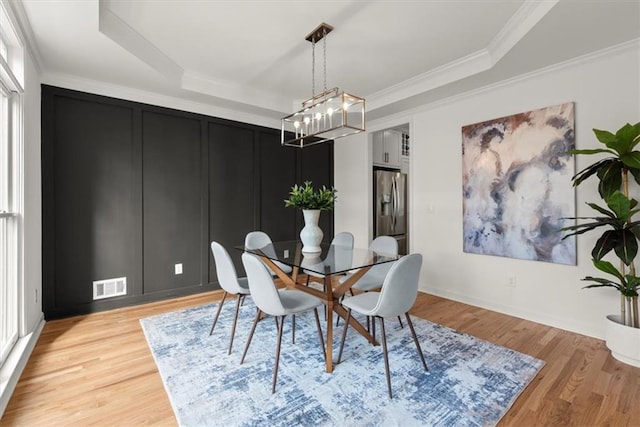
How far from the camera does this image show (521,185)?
3.12 m

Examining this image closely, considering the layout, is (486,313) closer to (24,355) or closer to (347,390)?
(347,390)

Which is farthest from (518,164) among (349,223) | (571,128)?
(349,223)

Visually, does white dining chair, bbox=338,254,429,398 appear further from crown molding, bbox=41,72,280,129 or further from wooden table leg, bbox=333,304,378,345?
crown molding, bbox=41,72,280,129

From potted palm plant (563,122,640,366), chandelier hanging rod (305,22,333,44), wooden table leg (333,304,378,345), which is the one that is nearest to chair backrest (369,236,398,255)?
wooden table leg (333,304,378,345)

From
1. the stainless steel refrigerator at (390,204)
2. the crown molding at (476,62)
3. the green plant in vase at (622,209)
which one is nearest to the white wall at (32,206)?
the crown molding at (476,62)

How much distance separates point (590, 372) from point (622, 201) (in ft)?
4.07

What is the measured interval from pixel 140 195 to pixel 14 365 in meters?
1.95

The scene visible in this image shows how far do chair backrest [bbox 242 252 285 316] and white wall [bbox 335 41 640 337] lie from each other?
8.62 ft

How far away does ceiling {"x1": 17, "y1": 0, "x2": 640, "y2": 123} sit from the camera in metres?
2.25

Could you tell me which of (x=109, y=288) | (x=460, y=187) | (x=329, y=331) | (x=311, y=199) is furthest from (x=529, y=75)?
(x=109, y=288)

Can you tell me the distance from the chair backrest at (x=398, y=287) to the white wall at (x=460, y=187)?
1.90 m

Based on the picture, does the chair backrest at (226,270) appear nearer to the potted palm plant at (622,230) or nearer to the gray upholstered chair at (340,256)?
the gray upholstered chair at (340,256)

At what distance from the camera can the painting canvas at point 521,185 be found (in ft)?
9.35

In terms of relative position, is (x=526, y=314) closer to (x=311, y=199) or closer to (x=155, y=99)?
(x=311, y=199)
